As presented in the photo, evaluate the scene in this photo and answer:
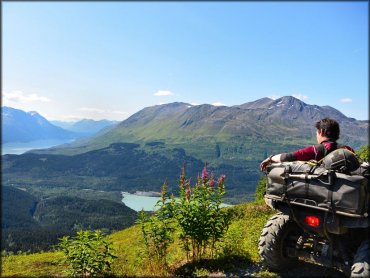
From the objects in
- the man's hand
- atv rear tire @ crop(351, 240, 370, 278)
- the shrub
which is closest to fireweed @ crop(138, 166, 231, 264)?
the shrub

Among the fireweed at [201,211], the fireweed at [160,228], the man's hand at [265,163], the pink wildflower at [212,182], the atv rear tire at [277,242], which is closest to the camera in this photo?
the man's hand at [265,163]

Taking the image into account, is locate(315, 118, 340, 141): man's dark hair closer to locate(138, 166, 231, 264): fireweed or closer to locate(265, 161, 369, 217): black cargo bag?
locate(265, 161, 369, 217): black cargo bag

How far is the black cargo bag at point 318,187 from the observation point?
21.6 feet

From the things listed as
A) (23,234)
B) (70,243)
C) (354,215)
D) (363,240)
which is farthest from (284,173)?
(23,234)

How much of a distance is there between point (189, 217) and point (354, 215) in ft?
14.7

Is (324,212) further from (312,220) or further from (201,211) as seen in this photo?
(201,211)

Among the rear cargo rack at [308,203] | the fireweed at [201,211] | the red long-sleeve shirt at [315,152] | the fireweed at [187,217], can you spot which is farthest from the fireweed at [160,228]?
the red long-sleeve shirt at [315,152]

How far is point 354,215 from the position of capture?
6.57 meters

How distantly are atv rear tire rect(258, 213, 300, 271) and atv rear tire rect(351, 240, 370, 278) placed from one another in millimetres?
2022

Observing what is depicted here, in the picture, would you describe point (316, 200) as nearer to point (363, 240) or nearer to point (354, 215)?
point (354, 215)

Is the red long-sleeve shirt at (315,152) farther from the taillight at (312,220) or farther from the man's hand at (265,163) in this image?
Result: the taillight at (312,220)

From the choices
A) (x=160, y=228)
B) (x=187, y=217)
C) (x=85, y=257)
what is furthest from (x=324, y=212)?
(x=85, y=257)

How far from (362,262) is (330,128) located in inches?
118

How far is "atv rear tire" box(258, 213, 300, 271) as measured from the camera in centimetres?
872
